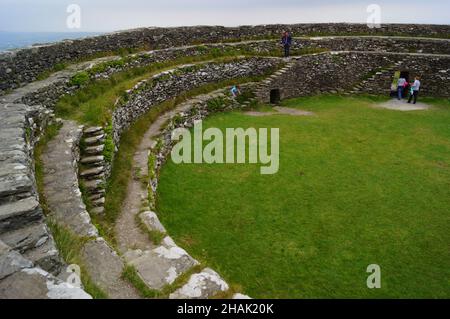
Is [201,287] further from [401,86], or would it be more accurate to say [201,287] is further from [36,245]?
[401,86]

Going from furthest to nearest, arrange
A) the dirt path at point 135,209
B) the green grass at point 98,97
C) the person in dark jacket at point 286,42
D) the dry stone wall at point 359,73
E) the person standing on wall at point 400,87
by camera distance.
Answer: the person in dark jacket at point 286,42
the dry stone wall at point 359,73
the person standing on wall at point 400,87
the green grass at point 98,97
the dirt path at point 135,209

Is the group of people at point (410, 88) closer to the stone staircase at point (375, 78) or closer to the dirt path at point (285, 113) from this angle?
the stone staircase at point (375, 78)

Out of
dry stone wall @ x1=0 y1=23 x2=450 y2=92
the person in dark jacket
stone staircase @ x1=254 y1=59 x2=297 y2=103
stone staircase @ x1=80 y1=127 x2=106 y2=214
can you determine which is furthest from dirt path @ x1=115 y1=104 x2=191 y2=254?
the person in dark jacket

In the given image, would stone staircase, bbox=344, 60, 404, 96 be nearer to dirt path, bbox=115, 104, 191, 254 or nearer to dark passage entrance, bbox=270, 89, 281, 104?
dark passage entrance, bbox=270, 89, 281, 104

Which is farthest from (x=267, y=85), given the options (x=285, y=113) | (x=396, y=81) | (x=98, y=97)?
(x=98, y=97)

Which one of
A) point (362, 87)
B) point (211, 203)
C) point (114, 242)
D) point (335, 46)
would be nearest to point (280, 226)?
point (211, 203)

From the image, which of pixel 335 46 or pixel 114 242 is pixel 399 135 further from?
pixel 114 242

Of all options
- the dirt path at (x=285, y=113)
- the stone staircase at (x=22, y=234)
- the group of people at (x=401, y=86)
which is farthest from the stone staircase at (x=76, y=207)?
the group of people at (x=401, y=86)
